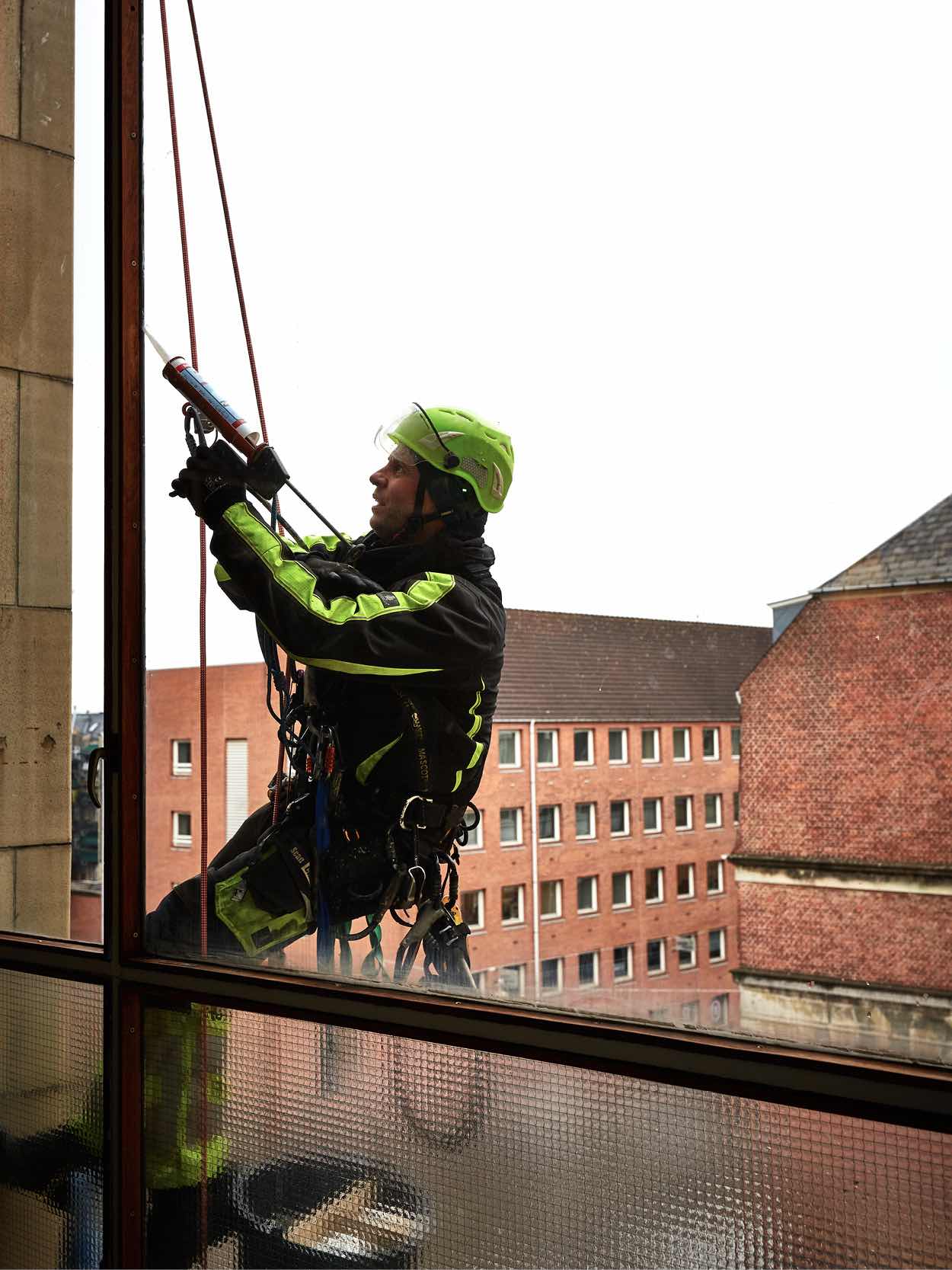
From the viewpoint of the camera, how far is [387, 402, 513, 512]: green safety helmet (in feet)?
6.63

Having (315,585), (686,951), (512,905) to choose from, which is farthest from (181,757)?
(686,951)

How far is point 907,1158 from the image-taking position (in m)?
1.36

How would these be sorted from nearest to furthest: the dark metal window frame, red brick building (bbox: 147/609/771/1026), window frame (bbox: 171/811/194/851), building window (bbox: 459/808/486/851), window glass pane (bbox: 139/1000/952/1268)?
1. window glass pane (bbox: 139/1000/952/1268)
2. the dark metal window frame
3. red brick building (bbox: 147/609/771/1026)
4. building window (bbox: 459/808/486/851)
5. window frame (bbox: 171/811/194/851)

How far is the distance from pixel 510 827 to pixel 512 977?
0.26 metres

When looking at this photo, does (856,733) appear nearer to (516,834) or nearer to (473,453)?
(516,834)

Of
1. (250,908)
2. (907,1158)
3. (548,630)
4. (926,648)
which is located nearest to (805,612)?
(926,648)

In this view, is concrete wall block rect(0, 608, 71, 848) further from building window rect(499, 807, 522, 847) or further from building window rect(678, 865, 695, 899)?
building window rect(678, 865, 695, 899)

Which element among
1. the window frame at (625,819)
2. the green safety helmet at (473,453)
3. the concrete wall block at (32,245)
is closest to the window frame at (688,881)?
the window frame at (625,819)

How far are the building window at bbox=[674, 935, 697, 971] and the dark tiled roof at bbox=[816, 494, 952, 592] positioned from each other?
0.61m

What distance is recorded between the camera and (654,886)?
1.89 m

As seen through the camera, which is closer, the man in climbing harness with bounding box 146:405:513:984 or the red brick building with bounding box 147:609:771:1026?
the red brick building with bounding box 147:609:771:1026

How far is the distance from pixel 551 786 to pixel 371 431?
728 millimetres

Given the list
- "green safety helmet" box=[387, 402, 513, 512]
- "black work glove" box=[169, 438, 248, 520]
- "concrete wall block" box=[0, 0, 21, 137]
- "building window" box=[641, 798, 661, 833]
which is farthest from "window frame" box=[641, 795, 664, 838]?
"concrete wall block" box=[0, 0, 21, 137]

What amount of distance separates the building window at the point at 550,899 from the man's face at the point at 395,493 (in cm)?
68
